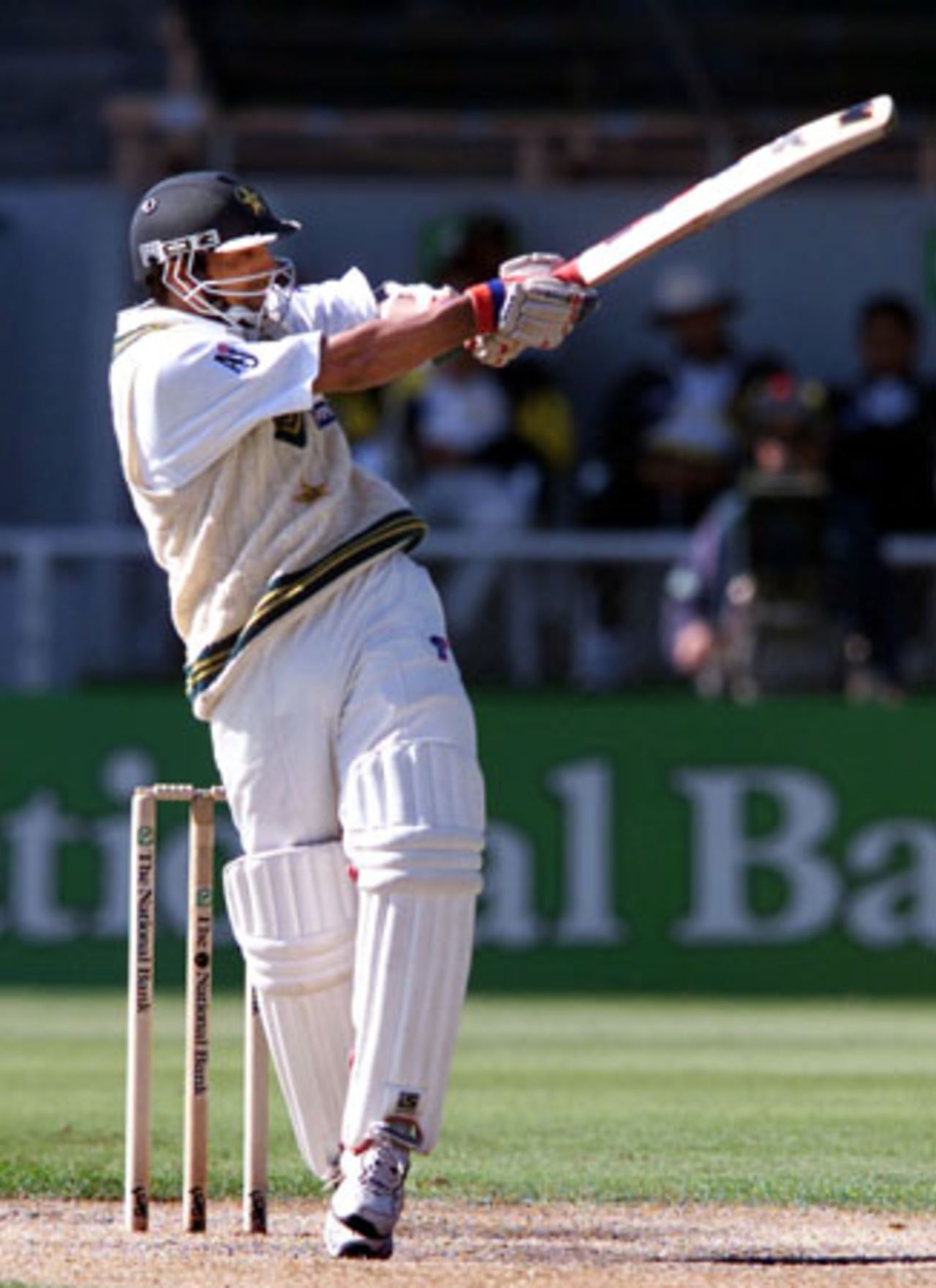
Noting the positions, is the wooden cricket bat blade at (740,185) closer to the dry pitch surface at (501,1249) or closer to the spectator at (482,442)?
the dry pitch surface at (501,1249)

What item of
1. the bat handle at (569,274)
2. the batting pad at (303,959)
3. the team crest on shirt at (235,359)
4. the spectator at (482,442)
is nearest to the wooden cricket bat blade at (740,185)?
the bat handle at (569,274)

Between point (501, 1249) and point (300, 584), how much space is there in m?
1.36

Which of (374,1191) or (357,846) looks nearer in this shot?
(374,1191)

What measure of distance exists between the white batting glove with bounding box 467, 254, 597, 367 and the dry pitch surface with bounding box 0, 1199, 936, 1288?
175cm

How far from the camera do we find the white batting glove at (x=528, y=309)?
18.7 feet

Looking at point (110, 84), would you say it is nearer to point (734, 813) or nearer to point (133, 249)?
point (734, 813)

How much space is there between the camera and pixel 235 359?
564cm

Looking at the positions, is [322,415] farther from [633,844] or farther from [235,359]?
[633,844]

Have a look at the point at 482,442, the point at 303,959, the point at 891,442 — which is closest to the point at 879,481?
the point at 891,442

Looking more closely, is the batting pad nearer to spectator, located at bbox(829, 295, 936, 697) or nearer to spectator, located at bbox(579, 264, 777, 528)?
spectator, located at bbox(829, 295, 936, 697)

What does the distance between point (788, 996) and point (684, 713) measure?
4.20 feet

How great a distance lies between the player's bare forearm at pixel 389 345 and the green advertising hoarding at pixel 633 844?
6984 millimetres

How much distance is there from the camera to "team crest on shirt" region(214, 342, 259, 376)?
5625 mm

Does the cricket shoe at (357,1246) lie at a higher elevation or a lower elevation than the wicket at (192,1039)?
lower
